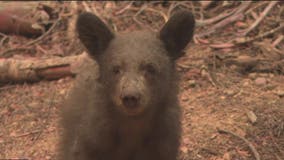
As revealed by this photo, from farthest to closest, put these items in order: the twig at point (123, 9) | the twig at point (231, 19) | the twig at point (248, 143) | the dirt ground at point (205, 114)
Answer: the twig at point (123, 9), the twig at point (231, 19), the dirt ground at point (205, 114), the twig at point (248, 143)

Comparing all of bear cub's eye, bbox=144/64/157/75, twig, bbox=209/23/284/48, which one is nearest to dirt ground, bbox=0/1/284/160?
twig, bbox=209/23/284/48

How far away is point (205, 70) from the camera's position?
21.9ft

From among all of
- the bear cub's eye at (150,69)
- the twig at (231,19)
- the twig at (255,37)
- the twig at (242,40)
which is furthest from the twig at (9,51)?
the bear cub's eye at (150,69)

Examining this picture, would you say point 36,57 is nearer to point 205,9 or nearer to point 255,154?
point 205,9

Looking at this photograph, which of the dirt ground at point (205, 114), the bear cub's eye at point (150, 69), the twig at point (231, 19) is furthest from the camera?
the twig at point (231, 19)

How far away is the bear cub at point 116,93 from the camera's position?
406 centimetres

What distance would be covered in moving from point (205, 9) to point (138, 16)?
44.9 inches

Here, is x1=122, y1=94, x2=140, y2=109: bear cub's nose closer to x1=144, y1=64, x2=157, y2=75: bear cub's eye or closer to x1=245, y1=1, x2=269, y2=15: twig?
x1=144, y1=64, x2=157, y2=75: bear cub's eye

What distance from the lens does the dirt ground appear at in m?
5.33

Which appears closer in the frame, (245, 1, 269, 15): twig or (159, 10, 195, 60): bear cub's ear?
(159, 10, 195, 60): bear cub's ear

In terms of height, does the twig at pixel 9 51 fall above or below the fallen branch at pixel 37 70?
above

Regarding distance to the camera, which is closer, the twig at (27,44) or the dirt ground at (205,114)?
the dirt ground at (205,114)

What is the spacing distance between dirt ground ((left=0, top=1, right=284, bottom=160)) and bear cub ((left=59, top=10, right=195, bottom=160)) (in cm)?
62

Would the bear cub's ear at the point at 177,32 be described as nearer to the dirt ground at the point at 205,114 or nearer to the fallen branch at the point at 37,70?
the dirt ground at the point at 205,114
